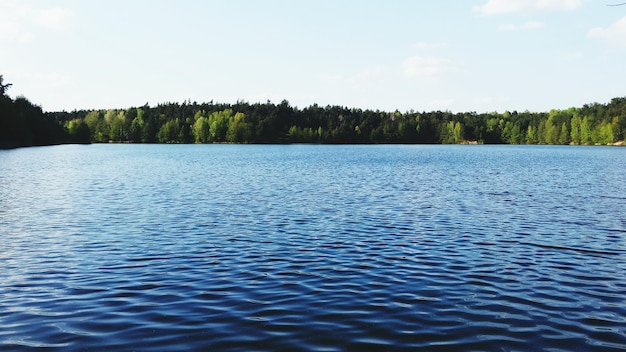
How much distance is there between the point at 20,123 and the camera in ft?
511

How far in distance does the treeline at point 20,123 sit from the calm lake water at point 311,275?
127 m

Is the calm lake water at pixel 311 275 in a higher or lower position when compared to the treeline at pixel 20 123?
lower

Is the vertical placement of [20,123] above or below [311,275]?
above

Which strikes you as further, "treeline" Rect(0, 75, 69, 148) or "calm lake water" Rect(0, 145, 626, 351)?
"treeline" Rect(0, 75, 69, 148)

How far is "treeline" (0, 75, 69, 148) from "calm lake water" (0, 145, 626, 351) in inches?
4984

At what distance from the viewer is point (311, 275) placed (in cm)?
1911

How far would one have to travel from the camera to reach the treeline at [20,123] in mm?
148125

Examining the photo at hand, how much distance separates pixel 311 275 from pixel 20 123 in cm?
16314

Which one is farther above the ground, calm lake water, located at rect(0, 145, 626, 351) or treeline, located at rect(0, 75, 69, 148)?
treeline, located at rect(0, 75, 69, 148)

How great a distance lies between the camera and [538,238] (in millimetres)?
26406

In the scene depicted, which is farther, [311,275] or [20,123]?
[20,123]

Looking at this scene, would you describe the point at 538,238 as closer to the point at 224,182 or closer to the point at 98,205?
the point at 98,205

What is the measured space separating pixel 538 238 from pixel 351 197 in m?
19.4

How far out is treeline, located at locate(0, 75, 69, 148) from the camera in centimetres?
14812
